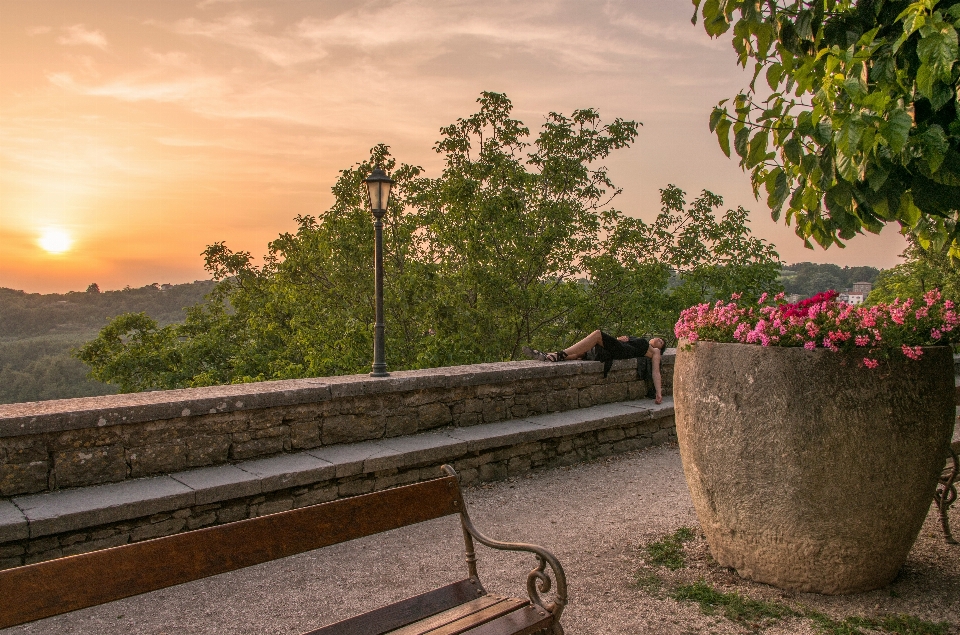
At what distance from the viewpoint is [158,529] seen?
392 cm

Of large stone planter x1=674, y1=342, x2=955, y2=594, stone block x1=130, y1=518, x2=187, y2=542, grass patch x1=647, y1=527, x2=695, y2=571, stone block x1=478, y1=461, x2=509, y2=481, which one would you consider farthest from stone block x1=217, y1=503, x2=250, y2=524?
large stone planter x1=674, y1=342, x2=955, y2=594

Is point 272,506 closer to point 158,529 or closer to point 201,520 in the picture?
point 201,520

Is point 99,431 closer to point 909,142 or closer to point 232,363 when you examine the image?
point 909,142

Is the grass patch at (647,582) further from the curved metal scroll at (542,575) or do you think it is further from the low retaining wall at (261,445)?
the low retaining wall at (261,445)

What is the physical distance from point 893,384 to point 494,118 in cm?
1043

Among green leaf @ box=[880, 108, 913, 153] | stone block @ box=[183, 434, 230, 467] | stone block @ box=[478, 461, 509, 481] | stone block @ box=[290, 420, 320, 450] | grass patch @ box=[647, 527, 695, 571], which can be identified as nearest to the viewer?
green leaf @ box=[880, 108, 913, 153]

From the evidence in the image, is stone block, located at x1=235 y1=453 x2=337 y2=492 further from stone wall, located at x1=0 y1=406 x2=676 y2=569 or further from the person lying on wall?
the person lying on wall

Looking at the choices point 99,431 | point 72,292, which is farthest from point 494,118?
point 72,292

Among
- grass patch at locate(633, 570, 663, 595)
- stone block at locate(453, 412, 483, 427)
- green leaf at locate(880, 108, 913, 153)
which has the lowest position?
grass patch at locate(633, 570, 663, 595)

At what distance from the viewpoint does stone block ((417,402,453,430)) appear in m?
5.67

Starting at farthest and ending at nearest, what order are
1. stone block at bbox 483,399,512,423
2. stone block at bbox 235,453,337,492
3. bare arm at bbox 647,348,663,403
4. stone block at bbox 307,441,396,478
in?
bare arm at bbox 647,348,663,403 < stone block at bbox 483,399,512,423 < stone block at bbox 307,441,396,478 < stone block at bbox 235,453,337,492

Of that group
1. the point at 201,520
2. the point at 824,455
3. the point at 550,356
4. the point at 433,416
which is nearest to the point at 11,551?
the point at 201,520

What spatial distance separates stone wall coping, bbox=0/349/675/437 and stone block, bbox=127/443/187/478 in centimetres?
20

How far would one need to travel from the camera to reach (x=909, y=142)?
2.71 meters
